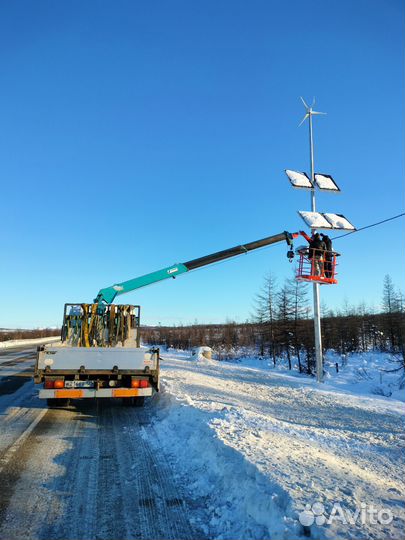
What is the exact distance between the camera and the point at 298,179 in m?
17.0

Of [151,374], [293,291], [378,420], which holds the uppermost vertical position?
[293,291]

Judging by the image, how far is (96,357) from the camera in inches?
322

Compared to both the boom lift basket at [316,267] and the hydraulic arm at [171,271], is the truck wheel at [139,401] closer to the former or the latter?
the hydraulic arm at [171,271]

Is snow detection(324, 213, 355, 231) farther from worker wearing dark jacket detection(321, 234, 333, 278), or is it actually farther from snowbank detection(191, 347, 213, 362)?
snowbank detection(191, 347, 213, 362)

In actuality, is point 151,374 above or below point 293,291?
below

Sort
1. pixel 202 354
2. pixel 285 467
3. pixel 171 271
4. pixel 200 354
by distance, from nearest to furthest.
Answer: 1. pixel 285 467
2. pixel 171 271
3. pixel 200 354
4. pixel 202 354

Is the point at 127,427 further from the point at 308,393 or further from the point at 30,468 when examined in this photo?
the point at 308,393

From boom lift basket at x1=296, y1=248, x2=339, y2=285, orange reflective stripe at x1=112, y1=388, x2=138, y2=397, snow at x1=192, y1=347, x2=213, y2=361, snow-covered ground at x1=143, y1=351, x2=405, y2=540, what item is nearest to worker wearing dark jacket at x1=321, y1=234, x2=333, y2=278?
boom lift basket at x1=296, y1=248, x2=339, y2=285

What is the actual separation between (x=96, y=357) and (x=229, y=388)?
634 centimetres

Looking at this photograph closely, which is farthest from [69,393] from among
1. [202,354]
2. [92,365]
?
[202,354]

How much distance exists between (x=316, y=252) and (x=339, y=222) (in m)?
2.83

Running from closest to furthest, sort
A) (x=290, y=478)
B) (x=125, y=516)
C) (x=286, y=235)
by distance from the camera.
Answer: (x=125, y=516)
(x=290, y=478)
(x=286, y=235)

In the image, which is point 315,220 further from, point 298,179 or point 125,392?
point 125,392

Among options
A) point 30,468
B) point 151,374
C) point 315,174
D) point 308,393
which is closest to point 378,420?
point 308,393
